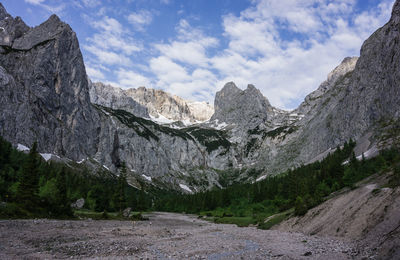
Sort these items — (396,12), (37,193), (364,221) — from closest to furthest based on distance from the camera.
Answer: (364,221) → (37,193) → (396,12)

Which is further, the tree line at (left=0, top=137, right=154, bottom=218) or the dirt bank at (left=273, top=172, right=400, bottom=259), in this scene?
the tree line at (left=0, top=137, right=154, bottom=218)

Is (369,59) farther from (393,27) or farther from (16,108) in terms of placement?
(16,108)

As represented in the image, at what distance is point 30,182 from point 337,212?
184 feet

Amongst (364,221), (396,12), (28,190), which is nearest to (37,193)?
(28,190)

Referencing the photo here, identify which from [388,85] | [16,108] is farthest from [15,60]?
[388,85]

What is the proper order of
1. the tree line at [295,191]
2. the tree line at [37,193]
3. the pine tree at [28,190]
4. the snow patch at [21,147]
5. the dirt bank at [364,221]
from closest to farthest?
the dirt bank at [364,221] → the pine tree at [28,190] → the tree line at [37,193] → the tree line at [295,191] → the snow patch at [21,147]

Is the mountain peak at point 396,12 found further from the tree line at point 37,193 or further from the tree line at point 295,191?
the tree line at point 37,193

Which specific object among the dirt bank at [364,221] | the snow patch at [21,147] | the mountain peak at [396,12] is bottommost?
the dirt bank at [364,221]

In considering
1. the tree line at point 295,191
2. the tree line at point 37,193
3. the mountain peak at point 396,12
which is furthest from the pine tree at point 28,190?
the mountain peak at point 396,12

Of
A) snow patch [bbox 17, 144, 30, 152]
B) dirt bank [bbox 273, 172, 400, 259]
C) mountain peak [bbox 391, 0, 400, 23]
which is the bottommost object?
dirt bank [bbox 273, 172, 400, 259]

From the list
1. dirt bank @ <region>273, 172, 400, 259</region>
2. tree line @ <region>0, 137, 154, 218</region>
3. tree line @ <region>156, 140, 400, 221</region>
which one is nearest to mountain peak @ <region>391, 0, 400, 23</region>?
tree line @ <region>156, 140, 400, 221</region>

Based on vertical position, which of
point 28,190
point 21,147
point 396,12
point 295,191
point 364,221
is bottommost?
point 364,221

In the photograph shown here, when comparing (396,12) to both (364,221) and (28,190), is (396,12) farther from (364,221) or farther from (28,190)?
(28,190)

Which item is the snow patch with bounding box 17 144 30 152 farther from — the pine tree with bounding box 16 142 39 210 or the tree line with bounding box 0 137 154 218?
the pine tree with bounding box 16 142 39 210
